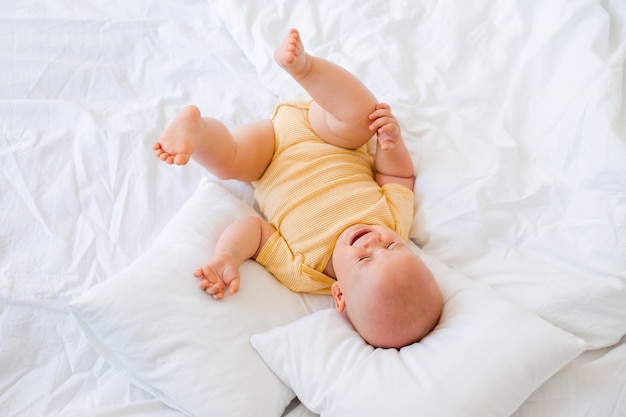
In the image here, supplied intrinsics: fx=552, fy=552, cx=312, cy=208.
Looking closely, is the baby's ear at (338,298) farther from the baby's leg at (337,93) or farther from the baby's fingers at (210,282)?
the baby's leg at (337,93)

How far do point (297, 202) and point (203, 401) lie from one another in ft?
1.38

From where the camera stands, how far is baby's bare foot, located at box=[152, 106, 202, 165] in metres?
0.98

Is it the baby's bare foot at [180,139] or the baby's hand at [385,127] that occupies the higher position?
the baby's hand at [385,127]

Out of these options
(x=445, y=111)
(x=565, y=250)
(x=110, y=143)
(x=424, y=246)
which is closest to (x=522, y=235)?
(x=565, y=250)

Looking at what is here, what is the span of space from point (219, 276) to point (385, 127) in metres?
0.43

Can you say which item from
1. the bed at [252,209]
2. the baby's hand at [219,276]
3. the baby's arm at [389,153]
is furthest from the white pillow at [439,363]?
the baby's arm at [389,153]

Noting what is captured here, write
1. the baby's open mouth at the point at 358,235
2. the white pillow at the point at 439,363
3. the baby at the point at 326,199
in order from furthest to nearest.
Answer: the baby's open mouth at the point at 358,235 < the baby at the point at 326,199 < the white pillow at the point at 439,363

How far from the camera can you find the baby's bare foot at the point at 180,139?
0.98m

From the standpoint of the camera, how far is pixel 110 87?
1.27m

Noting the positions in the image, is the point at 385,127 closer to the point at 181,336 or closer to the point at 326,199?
the point at 326,199

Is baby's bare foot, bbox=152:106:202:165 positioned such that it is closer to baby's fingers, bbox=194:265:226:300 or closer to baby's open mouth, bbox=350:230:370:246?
baby's fingers, bbox=194:265:226:300

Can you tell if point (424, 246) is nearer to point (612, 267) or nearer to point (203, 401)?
point (612, 267)

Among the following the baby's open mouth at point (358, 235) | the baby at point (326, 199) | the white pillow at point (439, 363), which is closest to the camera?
the white pillow at point (439, 363)

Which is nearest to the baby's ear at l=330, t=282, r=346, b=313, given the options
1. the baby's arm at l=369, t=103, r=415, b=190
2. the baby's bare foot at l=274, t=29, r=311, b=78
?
the baby's arm at l=369, t=103, r=415, b=190
